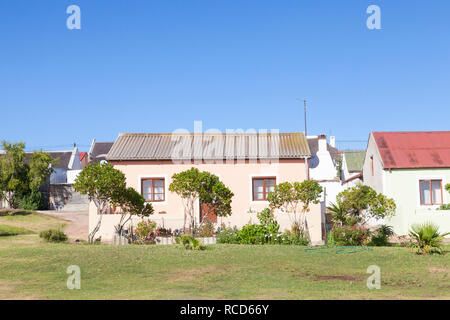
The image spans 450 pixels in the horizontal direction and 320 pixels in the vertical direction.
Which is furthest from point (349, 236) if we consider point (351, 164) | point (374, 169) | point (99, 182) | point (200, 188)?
point (351, 164)

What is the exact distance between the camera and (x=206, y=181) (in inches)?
855

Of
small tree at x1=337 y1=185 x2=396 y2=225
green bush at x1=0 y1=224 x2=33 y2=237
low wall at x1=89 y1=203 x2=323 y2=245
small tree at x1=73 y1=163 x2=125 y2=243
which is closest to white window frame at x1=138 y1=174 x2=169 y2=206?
low wall at x1=89 y1=203 x2=323 y2=245

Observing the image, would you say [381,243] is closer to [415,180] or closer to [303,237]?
[303,237]

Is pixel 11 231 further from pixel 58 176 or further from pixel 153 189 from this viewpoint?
pixel 58 176

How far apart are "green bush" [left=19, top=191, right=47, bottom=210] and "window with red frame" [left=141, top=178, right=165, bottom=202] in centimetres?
1572

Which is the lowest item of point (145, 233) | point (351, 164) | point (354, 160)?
point (145, 233)

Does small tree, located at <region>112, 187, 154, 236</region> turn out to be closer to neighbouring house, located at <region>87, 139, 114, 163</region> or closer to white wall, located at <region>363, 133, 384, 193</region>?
white wall, located at <region>363, 133, 384, 193</region>

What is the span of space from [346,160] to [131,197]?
1206 inches

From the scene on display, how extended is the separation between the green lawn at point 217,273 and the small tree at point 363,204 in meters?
5.06

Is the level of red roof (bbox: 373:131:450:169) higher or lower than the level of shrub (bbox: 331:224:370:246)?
higher

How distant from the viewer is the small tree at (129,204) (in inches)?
820

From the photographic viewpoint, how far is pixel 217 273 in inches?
502

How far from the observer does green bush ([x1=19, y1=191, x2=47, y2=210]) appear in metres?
38.0

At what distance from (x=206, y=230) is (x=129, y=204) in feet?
11.7
